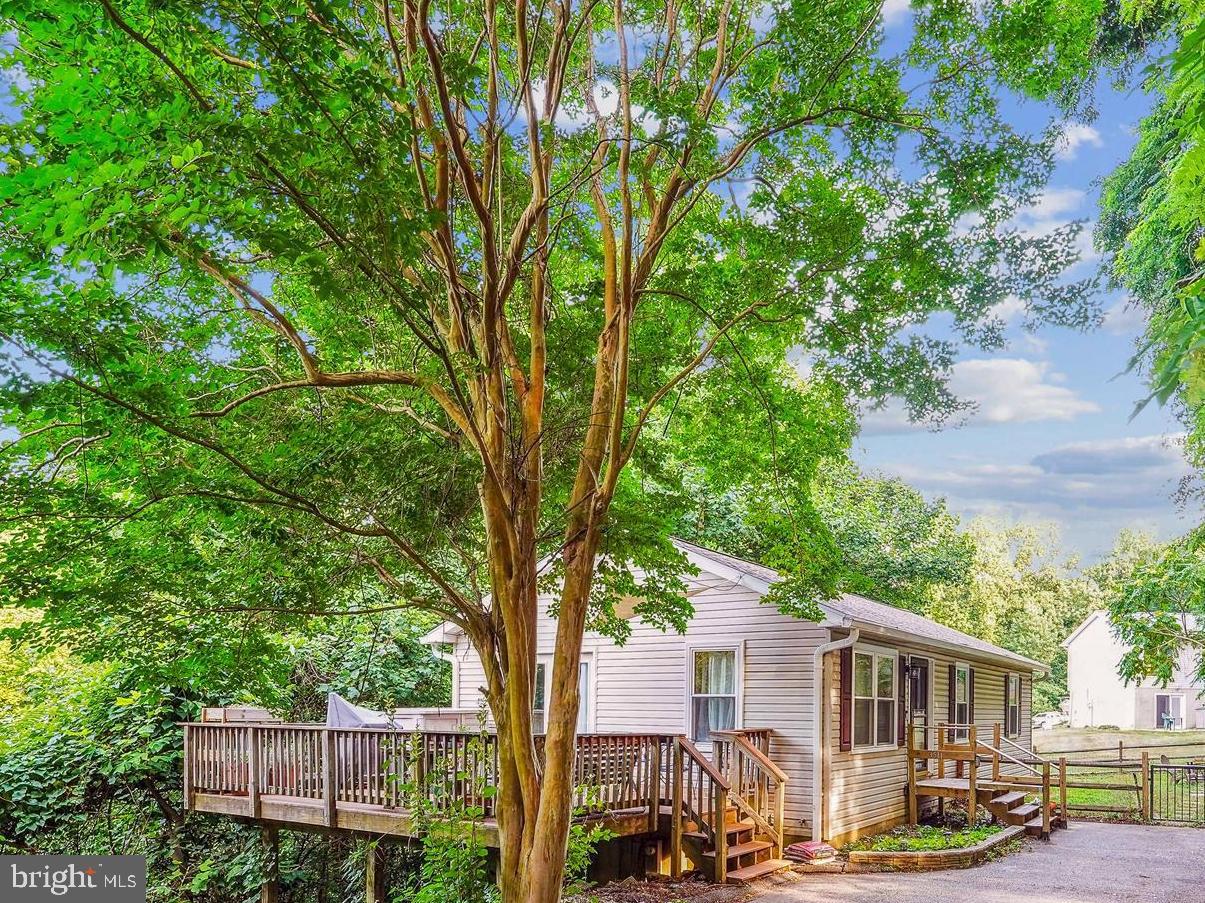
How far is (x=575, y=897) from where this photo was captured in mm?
8312

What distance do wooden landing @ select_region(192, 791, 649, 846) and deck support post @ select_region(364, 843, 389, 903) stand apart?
0.34m

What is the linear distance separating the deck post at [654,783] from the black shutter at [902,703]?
18.0 ft

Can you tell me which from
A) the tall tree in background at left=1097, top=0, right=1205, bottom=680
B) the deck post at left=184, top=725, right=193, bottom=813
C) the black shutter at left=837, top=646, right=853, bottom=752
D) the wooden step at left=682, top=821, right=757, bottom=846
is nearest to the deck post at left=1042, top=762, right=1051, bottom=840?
the tall tree in background at left=1097, top=0, right=1205, bottom=680

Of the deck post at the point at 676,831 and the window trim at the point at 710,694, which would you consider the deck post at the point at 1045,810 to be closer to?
the window trim at the point at 710,694

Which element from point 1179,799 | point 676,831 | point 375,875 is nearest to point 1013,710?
point 1179,799

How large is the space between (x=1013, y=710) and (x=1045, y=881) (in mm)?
10650

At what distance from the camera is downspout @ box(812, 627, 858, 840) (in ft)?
37.1

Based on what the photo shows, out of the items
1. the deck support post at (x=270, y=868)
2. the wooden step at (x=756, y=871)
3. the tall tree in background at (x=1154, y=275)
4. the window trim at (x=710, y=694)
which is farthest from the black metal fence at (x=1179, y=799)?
the deck support post at (x=270, y=868)

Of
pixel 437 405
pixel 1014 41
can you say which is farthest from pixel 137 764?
pixel 1014 41

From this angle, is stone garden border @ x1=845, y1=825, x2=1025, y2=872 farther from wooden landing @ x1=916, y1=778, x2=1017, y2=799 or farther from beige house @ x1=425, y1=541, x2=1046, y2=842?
wooden landing @ x1=916, y1=778, x2=1017, y2=799

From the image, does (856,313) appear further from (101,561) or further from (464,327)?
(101,561)

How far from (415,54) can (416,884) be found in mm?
9938

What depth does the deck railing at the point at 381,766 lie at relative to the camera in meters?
8.62

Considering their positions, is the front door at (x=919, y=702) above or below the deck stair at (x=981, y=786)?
above
